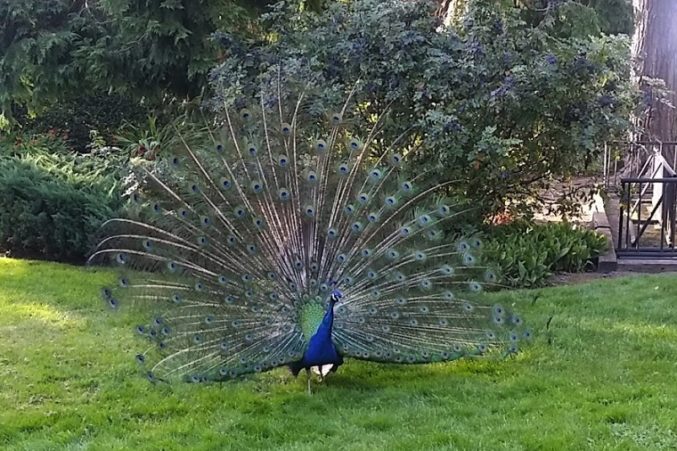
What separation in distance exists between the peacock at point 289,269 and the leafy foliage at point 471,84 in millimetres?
2622

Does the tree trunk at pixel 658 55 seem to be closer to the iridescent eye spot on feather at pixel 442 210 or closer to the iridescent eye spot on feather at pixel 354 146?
the iridescent eye spot on feather at pixel 442 210

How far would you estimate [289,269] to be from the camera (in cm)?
492

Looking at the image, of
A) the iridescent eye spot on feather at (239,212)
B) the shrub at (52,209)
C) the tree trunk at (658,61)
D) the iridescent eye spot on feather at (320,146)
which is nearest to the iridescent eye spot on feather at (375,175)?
the iridescent eye spot on feather at (320,146)

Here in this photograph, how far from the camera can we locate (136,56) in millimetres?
10422

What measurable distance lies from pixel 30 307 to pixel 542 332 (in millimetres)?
4188

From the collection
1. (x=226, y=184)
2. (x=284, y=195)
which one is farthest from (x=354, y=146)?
(x=226, y=184)

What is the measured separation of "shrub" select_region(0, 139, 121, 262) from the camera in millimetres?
8859

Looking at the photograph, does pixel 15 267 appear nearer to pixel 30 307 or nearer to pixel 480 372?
pixel 30 307

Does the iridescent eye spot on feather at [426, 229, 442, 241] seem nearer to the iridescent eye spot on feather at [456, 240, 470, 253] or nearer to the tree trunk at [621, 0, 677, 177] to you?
the iridescent eye spot on feather at [456, 240, 470, 253]

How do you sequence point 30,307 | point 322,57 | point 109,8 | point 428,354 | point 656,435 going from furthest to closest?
point 109,8 < point 322,57 < point 30,307 < point 428,354 < point 656,435

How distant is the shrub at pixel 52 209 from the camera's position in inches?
349

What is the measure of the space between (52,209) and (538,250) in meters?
5.09

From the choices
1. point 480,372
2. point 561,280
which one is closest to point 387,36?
point 561,280

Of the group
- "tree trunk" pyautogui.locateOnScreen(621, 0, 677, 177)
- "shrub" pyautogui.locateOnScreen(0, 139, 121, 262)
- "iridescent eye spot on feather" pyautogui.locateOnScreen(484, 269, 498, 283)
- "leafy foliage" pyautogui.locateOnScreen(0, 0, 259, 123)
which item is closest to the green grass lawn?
"iridescent eye spot on feather" pyautogui.locateOnScreen(484, 269, 498, 283)
